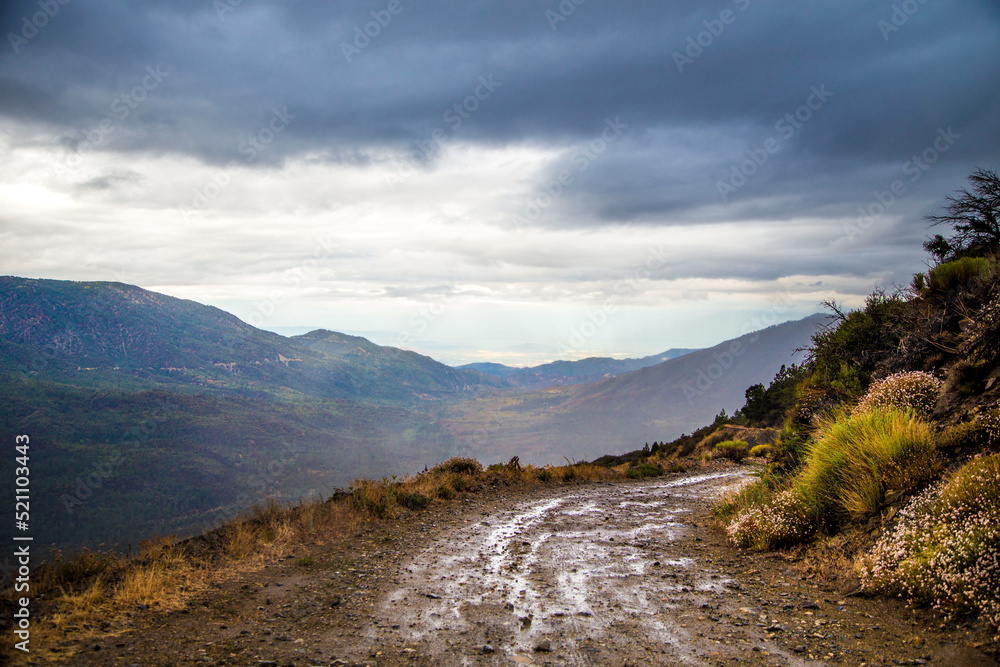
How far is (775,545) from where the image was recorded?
8883mm

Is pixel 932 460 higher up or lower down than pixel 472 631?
higher up

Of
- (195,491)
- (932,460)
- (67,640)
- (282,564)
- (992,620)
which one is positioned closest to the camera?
(992,620)

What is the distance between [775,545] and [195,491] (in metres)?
201

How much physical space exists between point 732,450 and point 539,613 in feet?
77.5

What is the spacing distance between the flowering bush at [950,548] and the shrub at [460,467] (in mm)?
13623

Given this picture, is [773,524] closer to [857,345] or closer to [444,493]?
[857,345]

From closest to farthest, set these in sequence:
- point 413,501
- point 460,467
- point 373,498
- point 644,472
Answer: point 373,498 < point 413,501 < point 460,467 < point 644,472

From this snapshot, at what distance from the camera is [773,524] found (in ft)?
29.4

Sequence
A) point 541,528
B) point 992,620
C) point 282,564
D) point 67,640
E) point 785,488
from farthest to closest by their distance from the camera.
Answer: point 541,528 → point 785,488 → point 282,564 → point 67,640 → point 992,620

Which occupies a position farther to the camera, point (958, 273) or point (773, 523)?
point (958, 273)

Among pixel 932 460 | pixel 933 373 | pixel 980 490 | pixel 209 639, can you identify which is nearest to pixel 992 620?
pixel 980 490

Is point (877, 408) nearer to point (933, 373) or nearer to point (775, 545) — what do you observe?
point (933, 373)

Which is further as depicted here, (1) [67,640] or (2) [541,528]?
(2) [541,528]

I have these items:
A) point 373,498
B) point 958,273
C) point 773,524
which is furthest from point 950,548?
point 373,498
